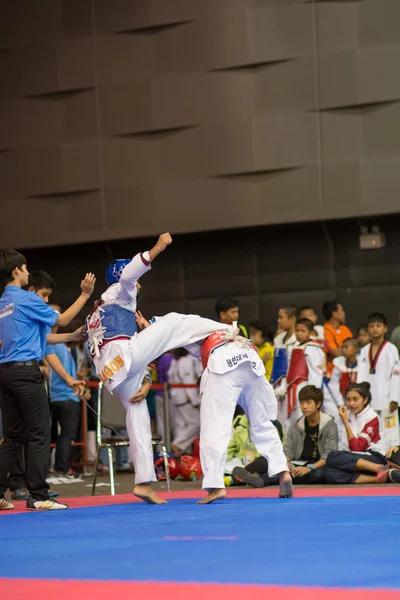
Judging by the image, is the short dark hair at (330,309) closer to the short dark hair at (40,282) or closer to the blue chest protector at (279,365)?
the blue chest protector at (279,365)

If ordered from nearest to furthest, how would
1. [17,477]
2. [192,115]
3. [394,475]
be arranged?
[394,475]
[17,477]
[192,115]

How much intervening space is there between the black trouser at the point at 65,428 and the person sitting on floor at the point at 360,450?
236cm

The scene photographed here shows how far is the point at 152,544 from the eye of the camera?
336cm

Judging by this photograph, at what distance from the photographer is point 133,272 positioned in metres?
5.15

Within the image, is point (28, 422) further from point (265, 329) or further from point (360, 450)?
point (265, 329)

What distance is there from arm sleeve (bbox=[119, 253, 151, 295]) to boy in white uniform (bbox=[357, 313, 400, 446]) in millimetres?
3207

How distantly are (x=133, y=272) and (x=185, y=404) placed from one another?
16.1 feet

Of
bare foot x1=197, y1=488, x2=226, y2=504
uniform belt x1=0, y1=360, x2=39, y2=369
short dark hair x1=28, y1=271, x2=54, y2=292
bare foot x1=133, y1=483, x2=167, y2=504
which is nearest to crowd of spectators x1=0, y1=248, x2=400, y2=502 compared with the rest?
short dark hair x1=28, y1=271, x2=54, y2=292

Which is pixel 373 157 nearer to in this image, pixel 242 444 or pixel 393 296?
pixel 393 296

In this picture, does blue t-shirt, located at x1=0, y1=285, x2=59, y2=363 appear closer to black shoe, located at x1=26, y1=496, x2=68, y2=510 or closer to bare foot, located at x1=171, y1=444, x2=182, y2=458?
black shoe, located at x1=26, y1=496, x2=68, y2=510

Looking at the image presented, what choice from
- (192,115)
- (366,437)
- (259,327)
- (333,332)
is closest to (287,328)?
(259,327)

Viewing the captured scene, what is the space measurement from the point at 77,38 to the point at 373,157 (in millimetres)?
3753

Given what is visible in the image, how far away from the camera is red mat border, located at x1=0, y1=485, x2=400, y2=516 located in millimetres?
5559

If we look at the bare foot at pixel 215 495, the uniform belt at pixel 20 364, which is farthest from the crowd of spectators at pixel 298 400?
the bare foot at pixel 215 495
